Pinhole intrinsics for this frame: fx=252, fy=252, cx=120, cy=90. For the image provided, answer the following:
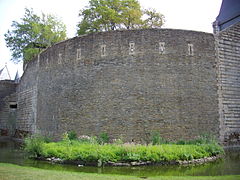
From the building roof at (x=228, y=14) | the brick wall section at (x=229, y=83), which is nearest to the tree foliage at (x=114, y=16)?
the building roof at (x=228, y=14)

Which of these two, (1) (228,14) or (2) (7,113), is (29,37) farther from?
(1) (228,14)

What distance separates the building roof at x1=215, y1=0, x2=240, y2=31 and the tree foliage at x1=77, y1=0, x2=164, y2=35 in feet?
26.7

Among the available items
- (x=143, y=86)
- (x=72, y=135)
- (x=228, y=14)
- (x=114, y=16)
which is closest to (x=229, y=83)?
(x=143, y=86)

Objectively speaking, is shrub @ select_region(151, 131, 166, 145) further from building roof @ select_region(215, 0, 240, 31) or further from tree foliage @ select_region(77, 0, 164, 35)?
tree foliage @ select_region(77, 0, 164, 35)

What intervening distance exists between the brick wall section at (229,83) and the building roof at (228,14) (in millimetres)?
2805

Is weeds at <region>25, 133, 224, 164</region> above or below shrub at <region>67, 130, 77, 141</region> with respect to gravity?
below

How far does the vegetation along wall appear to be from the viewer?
501 inches

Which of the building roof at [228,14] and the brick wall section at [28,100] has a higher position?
the building roof at [228,14]

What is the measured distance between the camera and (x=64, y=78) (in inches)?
605

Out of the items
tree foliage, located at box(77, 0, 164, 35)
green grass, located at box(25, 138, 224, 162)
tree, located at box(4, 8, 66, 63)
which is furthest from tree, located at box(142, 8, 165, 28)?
green grass, located at box(25, 138, 224, 162)

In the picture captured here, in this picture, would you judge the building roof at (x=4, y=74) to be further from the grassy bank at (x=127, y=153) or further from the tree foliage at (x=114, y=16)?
the grassy bank at (x=127, y=153)

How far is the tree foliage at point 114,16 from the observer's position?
80.4 feet

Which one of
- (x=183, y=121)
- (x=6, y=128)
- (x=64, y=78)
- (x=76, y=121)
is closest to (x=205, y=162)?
(x=183, y=121)

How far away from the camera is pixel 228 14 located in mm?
17984
